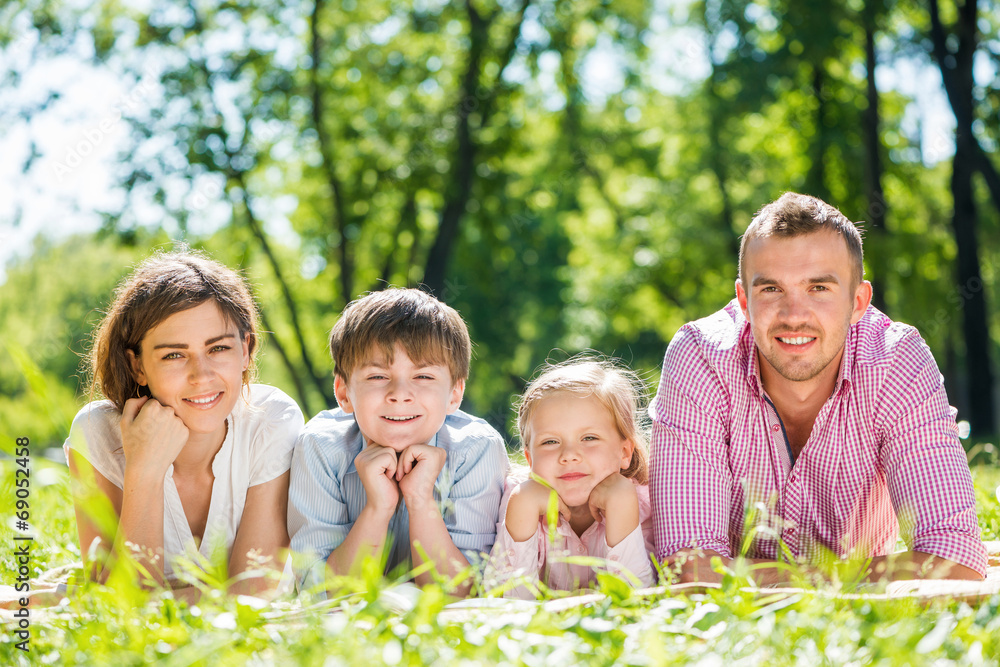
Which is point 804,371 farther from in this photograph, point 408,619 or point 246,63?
point 246,63

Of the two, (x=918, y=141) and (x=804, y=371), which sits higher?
(x=918, y=141)

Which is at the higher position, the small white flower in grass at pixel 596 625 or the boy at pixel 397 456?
the boy at pixel 397 456

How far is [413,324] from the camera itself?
3.10 metres

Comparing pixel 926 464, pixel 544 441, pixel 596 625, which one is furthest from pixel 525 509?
pixel 926 464

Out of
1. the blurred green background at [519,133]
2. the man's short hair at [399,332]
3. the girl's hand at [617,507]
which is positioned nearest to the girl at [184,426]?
the man's short hair at [399,332]

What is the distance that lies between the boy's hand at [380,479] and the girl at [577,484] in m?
0.41

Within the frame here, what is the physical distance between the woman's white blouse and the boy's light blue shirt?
0.10 meters

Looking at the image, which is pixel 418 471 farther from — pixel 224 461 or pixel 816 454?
pixel 816 454

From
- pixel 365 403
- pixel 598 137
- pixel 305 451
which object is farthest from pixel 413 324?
pixel 598 137

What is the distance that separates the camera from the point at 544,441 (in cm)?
309

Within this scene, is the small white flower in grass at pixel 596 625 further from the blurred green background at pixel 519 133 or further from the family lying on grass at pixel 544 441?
the blurred green background at pixel 519 133

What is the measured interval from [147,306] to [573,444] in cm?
166

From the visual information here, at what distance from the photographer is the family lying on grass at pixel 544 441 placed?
290 cm

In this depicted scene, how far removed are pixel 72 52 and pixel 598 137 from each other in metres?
9.28
